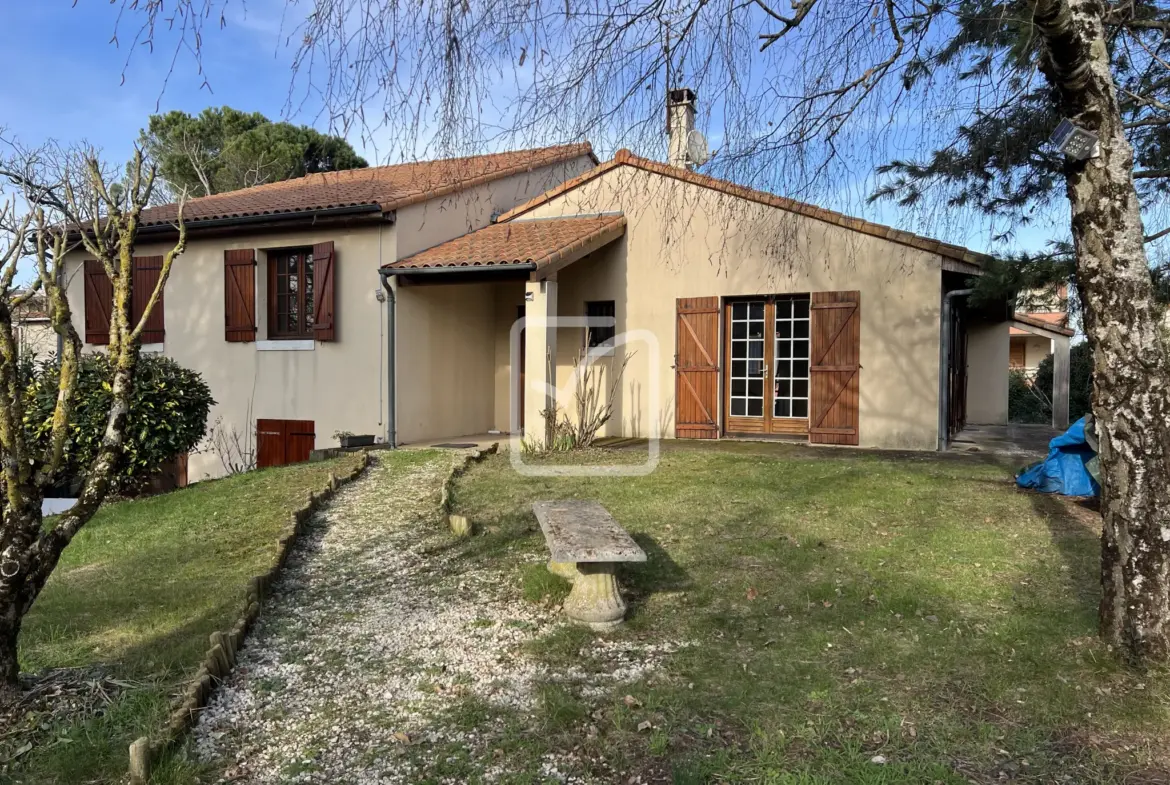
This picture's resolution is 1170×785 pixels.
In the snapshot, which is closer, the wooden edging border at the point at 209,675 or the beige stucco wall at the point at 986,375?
the wooden edging border at the point at 209,675

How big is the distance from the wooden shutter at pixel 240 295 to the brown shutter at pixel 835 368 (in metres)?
7.96

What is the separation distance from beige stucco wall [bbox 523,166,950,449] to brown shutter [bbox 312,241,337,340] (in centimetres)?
326

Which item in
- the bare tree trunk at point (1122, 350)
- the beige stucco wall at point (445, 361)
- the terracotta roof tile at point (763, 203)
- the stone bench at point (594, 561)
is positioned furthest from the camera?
the beige stucco wall at point (445, 361)

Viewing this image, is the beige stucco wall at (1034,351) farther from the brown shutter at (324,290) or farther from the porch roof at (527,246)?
the brown shutter at (324,290)

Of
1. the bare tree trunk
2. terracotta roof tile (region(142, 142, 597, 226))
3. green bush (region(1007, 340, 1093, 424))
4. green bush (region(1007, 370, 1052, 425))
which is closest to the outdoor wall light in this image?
the bare tree trunk

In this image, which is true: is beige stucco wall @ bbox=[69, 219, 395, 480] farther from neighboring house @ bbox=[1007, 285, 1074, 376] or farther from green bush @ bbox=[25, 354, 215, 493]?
neighboring house @ bbox=[1007, 285, 1074, 376]

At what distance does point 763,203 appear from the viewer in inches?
165

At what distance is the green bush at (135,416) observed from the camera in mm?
7242

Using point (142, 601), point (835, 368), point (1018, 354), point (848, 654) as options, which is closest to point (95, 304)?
point (142, 601)

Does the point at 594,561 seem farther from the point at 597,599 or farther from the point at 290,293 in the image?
the point at 290,293

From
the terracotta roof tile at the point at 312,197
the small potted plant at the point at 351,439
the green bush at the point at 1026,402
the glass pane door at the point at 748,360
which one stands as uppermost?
the terracotta roof tile at the point at 312,197

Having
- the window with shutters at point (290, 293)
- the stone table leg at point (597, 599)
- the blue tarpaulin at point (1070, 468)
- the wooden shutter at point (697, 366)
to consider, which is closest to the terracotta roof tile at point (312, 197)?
the window with shutters at point (290, 293)

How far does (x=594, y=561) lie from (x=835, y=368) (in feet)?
22.8

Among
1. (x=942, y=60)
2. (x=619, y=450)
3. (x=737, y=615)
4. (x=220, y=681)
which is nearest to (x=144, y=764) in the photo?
(x=220, y=681)
